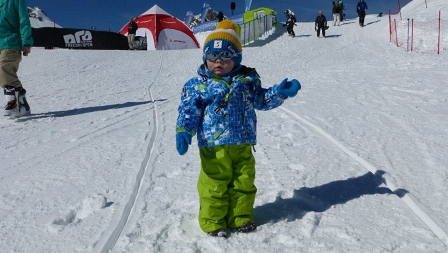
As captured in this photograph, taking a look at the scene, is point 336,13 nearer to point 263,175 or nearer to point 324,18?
point 324,18

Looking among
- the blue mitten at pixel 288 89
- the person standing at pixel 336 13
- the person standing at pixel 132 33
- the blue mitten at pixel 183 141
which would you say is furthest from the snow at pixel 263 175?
the person standing at pixel 336 13

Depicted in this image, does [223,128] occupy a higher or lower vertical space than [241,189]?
higher

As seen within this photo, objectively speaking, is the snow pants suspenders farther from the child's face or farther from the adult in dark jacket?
the adult in dark jacket

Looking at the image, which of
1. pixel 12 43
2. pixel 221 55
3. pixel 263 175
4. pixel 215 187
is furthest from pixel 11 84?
pixel 215 187

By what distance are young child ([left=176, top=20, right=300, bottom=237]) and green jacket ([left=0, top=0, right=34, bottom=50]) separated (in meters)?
4.64

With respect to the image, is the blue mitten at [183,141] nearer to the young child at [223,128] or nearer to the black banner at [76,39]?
the young child at [223,128]

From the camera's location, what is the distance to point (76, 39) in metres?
23.6

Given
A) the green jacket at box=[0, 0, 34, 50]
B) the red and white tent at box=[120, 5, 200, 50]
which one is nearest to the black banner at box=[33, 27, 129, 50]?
the red and white tent at box=[120, 5, 200, 50]

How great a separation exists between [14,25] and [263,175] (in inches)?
191

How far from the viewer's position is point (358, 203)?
9.85 ft

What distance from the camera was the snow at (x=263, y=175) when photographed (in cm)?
256

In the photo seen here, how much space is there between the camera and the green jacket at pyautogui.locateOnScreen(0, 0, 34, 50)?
6.34 metres

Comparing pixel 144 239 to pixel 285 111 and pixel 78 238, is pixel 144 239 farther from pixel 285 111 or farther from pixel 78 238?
pixel 285 111

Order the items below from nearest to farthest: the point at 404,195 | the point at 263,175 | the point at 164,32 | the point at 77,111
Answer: the point at 404,195 < the point at 263,175 < the point at 77,111 < the point at 164,32
